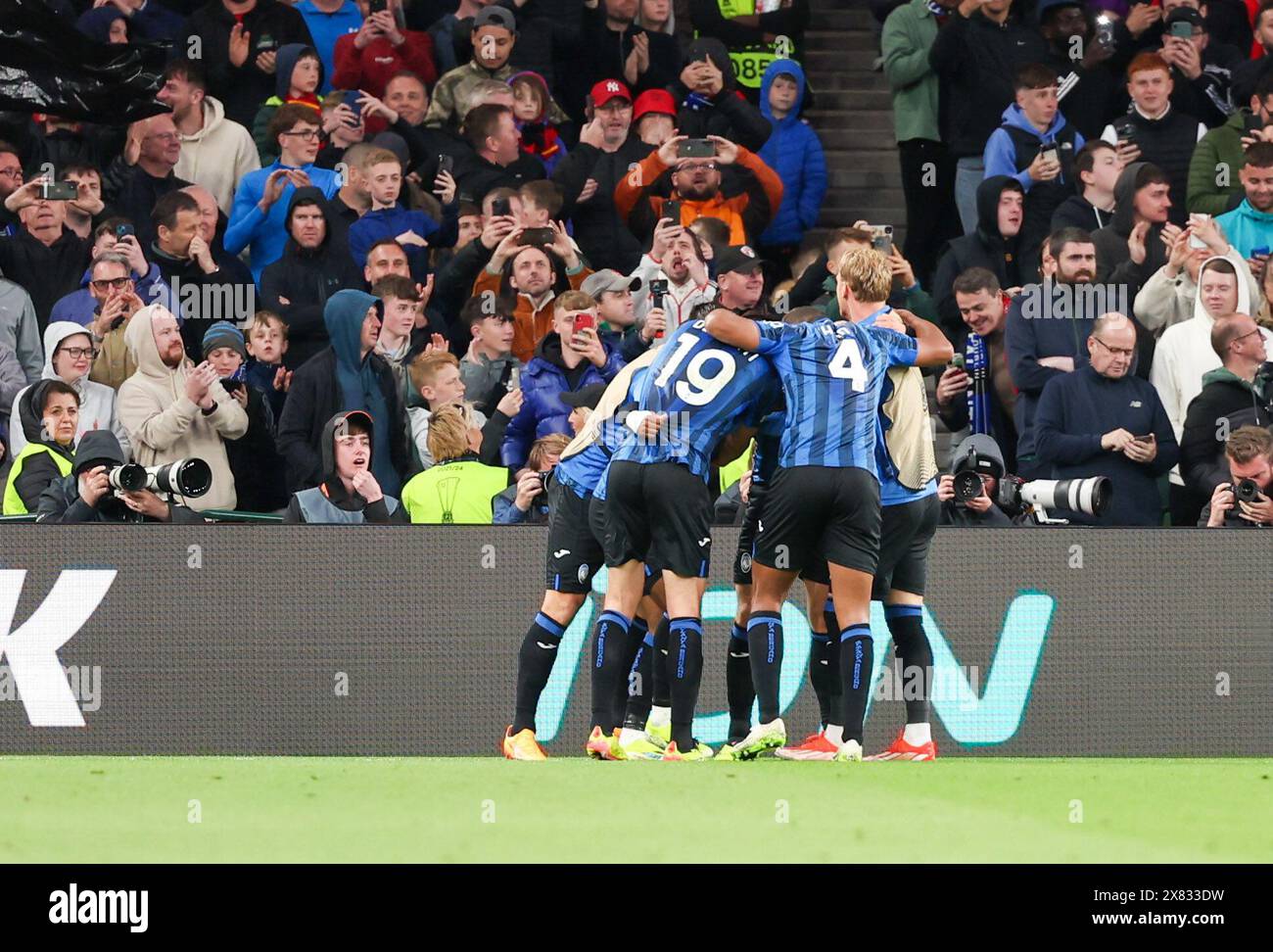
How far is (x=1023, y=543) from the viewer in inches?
467

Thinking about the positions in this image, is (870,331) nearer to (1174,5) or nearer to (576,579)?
(576,579)

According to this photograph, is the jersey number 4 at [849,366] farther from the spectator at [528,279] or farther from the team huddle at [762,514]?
the spectator at [528,279]

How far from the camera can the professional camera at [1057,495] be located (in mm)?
11992

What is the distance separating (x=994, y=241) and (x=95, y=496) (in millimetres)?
6192

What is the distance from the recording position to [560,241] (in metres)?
13.8

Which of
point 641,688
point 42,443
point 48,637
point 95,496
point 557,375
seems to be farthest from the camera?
point 557,375

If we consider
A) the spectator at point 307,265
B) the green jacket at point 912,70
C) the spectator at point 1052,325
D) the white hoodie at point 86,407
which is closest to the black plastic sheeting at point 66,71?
the spectator at point 307,265

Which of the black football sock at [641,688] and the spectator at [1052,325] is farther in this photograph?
the spectator at [1052,325]

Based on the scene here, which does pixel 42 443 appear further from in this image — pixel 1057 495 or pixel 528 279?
pixel 1057 495

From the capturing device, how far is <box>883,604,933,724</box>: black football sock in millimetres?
10180

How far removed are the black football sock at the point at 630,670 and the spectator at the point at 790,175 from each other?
16.3 feet

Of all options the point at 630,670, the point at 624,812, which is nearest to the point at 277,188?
the point at 630,670

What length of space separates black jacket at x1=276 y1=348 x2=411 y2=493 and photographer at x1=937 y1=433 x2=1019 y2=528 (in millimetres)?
3248
